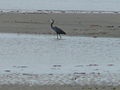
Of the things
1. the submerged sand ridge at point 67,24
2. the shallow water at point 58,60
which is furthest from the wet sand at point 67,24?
the shallow water at point 58,60

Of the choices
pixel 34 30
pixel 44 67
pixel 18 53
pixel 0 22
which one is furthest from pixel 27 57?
pixel 0 22

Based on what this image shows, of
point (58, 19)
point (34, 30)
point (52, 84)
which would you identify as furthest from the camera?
point (58, 19)

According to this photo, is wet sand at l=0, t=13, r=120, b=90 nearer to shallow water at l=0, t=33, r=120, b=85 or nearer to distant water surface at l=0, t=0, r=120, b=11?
shallow water at l=0, t=33, r=120, b=85

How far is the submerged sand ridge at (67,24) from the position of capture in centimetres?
2342

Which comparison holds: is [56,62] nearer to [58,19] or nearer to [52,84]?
[52,84]

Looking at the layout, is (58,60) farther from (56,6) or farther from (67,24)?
(56,6)

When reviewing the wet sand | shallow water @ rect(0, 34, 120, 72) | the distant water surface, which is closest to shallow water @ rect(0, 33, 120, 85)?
shallow water @ rect(0, 34, 120, 72)

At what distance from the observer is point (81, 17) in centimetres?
3014

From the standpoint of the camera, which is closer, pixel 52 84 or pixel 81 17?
pixel 52 84

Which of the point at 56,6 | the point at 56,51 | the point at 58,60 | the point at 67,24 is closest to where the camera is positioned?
the point at 58,60

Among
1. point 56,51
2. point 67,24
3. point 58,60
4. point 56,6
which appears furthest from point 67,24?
point 56,6

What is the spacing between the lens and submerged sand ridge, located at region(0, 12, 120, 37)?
23.4 m

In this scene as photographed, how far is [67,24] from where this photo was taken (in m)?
26.5

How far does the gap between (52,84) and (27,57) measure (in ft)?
15.7
